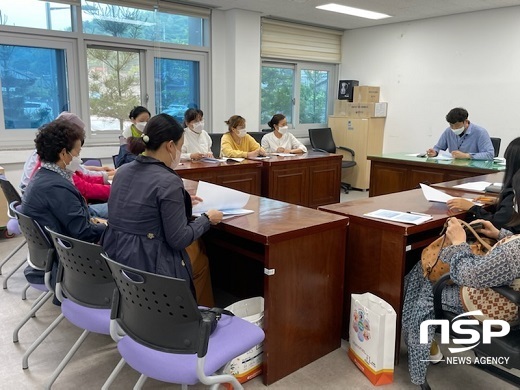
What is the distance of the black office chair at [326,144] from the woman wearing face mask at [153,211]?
4.98 m

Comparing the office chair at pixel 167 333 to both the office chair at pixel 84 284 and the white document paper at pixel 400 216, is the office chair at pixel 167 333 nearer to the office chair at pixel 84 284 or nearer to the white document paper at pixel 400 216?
the office chair at pixel 84 284

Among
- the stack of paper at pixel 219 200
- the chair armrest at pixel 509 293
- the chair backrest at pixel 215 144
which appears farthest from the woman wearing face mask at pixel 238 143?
the chair armrest at pixel 509 293

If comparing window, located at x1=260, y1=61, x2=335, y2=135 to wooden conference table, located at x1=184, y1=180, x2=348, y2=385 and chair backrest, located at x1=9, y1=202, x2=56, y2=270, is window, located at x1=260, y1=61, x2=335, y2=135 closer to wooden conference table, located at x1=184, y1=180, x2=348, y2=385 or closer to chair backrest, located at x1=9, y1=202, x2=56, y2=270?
wooden conference table, located at x1=184, y1=180, x2=348, y2=385

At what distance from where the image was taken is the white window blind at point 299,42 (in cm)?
657

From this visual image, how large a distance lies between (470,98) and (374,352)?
16.6ft

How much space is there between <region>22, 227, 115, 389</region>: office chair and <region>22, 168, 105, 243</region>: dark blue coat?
0.24 meters

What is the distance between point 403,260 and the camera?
2.18 meters

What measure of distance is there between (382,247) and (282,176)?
2665mm

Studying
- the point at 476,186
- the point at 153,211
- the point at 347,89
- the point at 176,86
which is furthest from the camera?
the point at 347,89

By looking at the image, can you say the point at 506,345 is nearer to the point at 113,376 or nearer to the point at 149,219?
the point at 149,219

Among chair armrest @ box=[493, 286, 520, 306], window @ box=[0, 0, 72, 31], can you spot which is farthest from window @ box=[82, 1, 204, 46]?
chair armrest @ box=[493, 286, 520, 306]

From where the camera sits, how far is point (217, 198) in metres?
2.31

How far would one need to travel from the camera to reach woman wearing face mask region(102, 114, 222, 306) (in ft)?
5.87

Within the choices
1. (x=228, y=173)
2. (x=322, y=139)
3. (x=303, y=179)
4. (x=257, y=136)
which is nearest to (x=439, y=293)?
(x=228, y=173)
